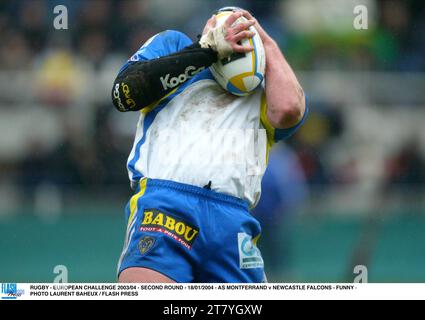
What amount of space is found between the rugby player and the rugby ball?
0.04m

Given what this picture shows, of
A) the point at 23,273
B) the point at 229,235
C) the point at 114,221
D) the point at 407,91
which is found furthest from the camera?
the point at 407,91

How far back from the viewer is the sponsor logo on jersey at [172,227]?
4.15 meters

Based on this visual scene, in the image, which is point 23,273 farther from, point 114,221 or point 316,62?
point 316,62

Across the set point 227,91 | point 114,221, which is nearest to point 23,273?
point 114,221

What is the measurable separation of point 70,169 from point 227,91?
23.8 ft

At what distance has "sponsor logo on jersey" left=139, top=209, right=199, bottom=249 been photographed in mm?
4152

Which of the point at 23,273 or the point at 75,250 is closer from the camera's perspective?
the point at 23,273

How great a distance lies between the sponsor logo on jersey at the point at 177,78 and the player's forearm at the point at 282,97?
33cm

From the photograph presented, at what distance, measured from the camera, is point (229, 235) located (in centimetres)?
421

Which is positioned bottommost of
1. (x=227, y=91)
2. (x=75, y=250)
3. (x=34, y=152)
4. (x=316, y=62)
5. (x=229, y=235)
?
(x=75, y=250)

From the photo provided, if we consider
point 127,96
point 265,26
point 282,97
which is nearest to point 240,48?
point 282,97

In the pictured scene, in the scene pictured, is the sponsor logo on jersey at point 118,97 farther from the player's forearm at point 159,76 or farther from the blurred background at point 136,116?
the blurred background at point 136,116

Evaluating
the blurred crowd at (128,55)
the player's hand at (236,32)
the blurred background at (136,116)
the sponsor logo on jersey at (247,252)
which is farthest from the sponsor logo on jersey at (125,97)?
the blurred crowd at (128,55)

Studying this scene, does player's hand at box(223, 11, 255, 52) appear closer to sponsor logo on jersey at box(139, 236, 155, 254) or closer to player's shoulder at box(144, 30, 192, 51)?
player's shoulder at box(144, 30, 192, 51)
